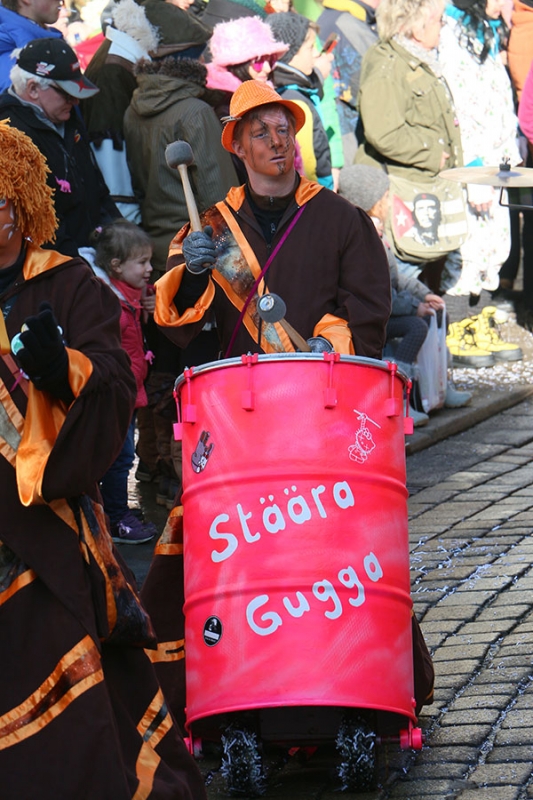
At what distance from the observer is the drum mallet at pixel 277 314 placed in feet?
13.5

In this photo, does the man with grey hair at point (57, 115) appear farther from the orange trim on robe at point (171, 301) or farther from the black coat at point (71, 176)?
the orange trim on robe at point (171, 301)

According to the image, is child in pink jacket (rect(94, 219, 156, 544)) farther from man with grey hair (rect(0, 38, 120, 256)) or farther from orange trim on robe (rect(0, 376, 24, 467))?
orange trim on robe (rect(0, 376, 24, 467))

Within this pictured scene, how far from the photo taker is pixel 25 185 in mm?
3443

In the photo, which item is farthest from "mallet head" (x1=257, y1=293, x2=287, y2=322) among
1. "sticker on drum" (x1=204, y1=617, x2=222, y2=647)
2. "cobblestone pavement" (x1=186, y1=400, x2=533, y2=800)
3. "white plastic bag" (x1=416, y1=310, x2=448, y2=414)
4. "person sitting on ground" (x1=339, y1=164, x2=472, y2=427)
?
"white plastic bag" (x1=416, y1=310, x2=448, y2=414)

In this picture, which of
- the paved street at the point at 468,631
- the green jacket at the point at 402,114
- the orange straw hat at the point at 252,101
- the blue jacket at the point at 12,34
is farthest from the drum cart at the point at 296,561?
the green jacket at the point at 402,114

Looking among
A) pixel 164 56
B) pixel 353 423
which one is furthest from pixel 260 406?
pixel 164 56

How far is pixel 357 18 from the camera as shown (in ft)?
33.0

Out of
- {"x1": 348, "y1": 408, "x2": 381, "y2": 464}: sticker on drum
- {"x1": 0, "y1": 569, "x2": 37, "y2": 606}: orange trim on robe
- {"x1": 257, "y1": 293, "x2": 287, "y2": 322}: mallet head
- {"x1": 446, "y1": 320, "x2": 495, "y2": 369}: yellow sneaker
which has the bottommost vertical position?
{"x1": 446, "y1": 320, "x2": 495, "y2": 369}: yellow sneaker

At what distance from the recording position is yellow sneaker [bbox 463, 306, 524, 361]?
34.5 ft

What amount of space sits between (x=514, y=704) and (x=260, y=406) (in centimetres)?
139

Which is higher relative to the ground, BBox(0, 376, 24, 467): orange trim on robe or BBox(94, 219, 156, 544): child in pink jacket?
BBox(0, 376, 24, 467): orange trim on robe

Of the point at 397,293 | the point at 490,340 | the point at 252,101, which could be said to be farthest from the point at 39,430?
the point at 490,340

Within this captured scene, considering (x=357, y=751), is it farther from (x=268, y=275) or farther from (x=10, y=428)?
(x=268, y=275)

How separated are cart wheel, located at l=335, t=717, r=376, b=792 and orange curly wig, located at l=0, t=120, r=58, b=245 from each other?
58.8 inches
